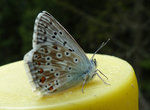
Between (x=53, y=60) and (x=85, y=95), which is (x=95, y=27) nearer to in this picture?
(x=53, y=60)

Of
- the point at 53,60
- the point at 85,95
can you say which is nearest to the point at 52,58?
the point at 53,60

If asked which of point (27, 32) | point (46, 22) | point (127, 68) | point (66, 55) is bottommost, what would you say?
point (27, 32)

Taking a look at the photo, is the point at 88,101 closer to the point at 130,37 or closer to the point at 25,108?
the point at 25,108

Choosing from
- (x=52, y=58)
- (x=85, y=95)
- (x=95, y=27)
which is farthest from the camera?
(x=95, y=27)

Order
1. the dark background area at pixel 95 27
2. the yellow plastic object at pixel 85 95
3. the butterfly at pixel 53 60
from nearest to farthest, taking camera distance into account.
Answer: the yellow plastic object at pixel 85 95 < the butterfly at pixel 53 60 < the dark background area at pixel 95 27

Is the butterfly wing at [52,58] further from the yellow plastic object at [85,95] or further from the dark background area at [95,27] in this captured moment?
the dark background area at [95,27]

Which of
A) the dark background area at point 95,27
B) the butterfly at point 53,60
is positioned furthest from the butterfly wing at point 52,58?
the dark background area at point 95,27

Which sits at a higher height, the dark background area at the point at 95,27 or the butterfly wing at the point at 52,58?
the butterfly wing at the point at 52,58

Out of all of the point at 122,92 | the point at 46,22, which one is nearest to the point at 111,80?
the point at 122,92
